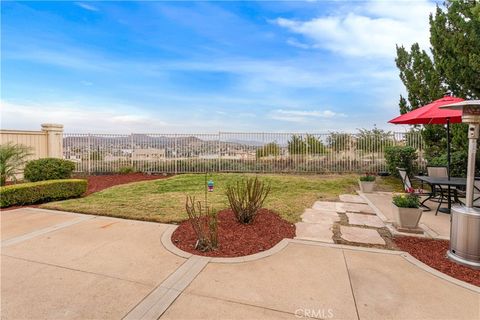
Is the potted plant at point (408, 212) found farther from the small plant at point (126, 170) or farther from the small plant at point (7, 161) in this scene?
the small plant at point (126, 170)

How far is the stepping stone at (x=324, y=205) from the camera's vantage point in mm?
5906

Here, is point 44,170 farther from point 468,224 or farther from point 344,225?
point 468,224

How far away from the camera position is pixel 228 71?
12.3 meters

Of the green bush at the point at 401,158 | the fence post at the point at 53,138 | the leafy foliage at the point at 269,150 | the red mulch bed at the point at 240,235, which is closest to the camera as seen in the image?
the red mulch bed at the point at 240,235

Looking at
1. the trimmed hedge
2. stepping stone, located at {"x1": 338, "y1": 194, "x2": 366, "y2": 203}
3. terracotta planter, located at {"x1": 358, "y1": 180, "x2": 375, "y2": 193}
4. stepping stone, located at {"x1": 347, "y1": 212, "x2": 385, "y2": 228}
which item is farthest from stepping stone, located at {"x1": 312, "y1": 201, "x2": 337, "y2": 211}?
the trimmed hedge

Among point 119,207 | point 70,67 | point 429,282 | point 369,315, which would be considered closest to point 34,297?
point 369,315

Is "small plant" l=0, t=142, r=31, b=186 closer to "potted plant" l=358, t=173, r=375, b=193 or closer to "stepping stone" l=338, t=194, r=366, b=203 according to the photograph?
"stepping stone" l=338, t=194, r=366, b=203

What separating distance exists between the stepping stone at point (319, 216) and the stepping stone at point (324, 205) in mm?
317

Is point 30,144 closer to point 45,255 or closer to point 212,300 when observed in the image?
point 45,255

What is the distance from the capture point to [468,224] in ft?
9.94

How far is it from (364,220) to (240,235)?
2.74m

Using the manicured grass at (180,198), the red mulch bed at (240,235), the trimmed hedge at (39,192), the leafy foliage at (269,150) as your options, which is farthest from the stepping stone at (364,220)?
the trimmed hedge at (39,192)

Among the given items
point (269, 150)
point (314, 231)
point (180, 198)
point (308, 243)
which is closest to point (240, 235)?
point (308, 243)

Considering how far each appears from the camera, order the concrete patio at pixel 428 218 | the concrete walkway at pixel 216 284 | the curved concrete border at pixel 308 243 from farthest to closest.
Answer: the concrete patio at pixel 428 218 → the curved concrete border at pixel 308 243 → the concrete walkway at pixel 216 284
